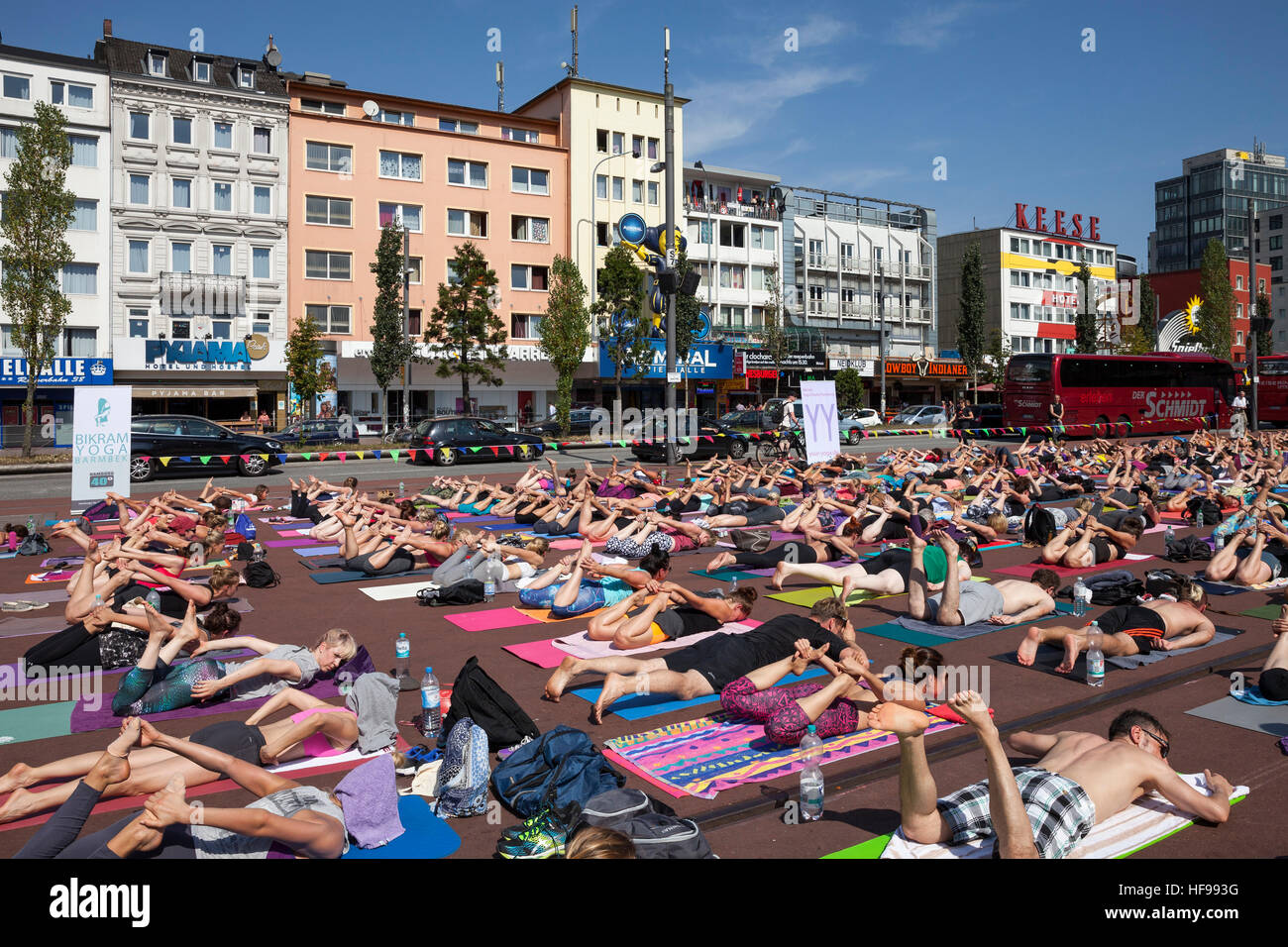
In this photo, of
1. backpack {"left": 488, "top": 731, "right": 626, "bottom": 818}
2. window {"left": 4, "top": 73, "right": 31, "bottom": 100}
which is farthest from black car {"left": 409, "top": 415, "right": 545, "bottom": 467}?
window {"left": 4, "top": 73, "right": 31, "bottom": 100}

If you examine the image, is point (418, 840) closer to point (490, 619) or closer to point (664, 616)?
point (664, 616)

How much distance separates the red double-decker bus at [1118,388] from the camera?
125ft

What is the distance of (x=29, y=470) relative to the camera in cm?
2822

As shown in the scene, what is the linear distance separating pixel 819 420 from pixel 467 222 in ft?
123

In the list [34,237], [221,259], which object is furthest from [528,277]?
[34,237]

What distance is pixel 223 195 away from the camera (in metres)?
46.6

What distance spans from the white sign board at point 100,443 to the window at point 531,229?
1574 inches

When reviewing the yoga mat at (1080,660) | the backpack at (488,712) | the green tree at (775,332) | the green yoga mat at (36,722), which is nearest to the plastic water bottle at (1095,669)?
the yoga mat at (1080,660)

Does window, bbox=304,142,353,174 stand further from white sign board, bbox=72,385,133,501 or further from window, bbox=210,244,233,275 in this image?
white sign board, bbox=72,385,133,501

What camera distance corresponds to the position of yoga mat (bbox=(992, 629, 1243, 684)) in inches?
303

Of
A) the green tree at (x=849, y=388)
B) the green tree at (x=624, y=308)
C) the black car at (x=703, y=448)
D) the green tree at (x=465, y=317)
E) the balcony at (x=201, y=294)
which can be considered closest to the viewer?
the black car at (x=703, y=448)

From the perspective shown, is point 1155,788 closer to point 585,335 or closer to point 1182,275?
point 585,335

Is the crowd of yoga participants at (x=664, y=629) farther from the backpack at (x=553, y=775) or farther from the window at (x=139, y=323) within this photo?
the window at (x=139, y=323)
